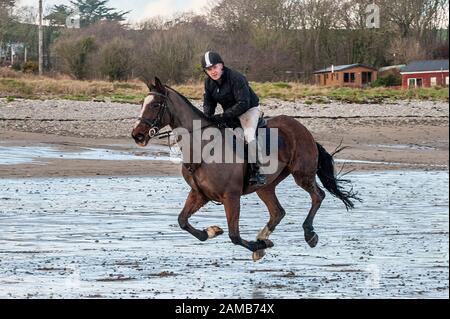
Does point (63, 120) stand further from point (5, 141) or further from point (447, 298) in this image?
point (447, 298)

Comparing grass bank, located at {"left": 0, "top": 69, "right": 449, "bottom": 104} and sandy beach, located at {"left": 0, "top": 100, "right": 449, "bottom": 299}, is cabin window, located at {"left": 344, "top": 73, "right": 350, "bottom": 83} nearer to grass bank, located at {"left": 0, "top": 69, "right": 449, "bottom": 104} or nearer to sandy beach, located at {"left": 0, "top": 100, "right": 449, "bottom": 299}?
grass bank, located at {"left": 0, "top": 69, "right": 449, "bottom": 104}

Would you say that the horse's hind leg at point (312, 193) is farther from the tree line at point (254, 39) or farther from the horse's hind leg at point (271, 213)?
the tree line at point (254, 39)

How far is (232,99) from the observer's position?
12352mm

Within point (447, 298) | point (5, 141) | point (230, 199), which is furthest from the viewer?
point (5, 141)

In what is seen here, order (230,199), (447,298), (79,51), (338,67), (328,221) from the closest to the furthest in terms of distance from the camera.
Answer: (447,298) → (230,199) → (328,221) → (79,51) → (338,67)

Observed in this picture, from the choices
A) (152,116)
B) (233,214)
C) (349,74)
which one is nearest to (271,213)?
(233,214)

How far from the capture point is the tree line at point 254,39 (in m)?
59.5

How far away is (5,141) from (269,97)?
55.9 feet

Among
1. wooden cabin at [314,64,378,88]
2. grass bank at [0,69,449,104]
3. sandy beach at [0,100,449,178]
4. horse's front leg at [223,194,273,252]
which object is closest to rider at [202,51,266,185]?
horse's front leg at [223,194,273,252]

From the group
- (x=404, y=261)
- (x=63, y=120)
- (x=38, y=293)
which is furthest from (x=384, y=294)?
(x=63, y=120)

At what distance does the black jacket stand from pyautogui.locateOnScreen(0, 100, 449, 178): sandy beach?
37.2 feet

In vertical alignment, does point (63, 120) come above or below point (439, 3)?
below

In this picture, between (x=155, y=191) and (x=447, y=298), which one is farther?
(x=155, y=191)

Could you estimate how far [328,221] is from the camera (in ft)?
53.9
